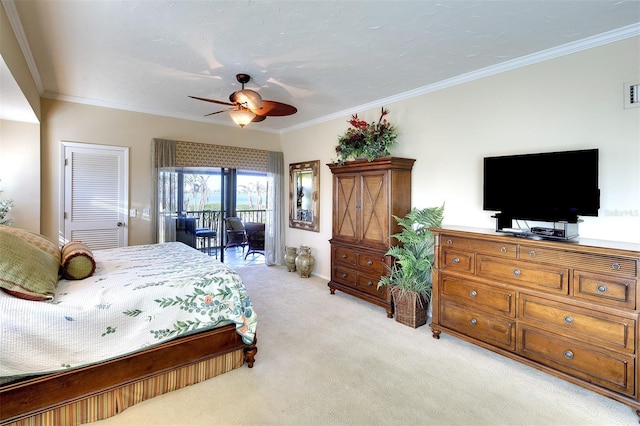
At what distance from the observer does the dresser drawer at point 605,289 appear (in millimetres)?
2061

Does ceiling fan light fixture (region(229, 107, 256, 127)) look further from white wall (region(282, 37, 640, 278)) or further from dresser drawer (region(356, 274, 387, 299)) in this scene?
dresser drawer (region(356, 274, 387, 299))

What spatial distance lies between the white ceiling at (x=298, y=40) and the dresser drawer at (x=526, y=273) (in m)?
1.94

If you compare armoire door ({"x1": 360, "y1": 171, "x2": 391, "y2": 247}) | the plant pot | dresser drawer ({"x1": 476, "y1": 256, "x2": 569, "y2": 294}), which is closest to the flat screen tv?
dresser drawer ({"x1": 476, "y1": 256, "x2": 569, "y2": 294})

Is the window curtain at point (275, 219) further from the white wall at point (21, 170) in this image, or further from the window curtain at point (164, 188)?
the white wall at point (21, 170)

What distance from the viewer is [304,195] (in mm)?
5824

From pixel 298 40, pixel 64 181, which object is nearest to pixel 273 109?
pixel 298 40

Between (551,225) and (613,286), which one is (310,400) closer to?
(613,286)

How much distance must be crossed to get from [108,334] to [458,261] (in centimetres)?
296

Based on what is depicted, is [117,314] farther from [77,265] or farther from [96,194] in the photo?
[96,194]

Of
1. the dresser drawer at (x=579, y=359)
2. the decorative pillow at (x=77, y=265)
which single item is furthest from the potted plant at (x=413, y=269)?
the decorative pillow at (x=77, y=265)

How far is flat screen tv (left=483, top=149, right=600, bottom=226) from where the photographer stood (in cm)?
247

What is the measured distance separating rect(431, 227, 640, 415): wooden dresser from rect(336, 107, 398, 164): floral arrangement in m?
1.39

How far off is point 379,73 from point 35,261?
11.3ft

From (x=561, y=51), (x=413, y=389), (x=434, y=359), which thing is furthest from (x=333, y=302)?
(x=561, y=51)
